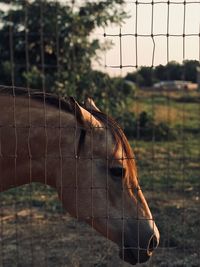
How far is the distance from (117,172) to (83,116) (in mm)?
388

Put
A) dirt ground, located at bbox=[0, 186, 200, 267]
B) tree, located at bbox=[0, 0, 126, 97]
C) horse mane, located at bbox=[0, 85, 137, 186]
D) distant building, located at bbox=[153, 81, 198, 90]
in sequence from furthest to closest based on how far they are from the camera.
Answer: tree, located at bbox=[0, 0, 126, 97]
distant building, located at bbox=[153, 81, 198, 90]
dirt ground, located at bbox=[0, 186, 200, 267]
horse mane, located at bbox=[0, 85, 137, 186]

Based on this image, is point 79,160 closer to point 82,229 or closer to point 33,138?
point 33,138

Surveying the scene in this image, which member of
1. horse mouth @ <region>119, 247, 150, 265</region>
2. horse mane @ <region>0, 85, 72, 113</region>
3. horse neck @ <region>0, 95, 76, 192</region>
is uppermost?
horse mane @ <region>0, 85, 72, 113</region>

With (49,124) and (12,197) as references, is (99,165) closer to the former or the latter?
(49,124)

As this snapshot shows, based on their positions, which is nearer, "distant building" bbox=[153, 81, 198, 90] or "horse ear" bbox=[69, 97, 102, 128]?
"horse ear" bbox=[69, 97, 102, 128]

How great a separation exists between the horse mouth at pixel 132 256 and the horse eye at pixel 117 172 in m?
0.42

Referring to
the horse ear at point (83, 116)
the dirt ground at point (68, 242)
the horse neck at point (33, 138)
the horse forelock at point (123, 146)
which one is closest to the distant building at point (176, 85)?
the dirt ground at point (68, 242)

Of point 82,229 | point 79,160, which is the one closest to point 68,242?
point 82,229

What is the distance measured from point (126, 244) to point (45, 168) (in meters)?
0.66

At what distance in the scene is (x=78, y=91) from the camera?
9359 millimetres

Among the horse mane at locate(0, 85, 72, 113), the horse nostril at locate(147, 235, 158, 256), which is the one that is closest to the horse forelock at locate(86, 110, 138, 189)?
the horse mane at locate(0, 85, 72, 113)

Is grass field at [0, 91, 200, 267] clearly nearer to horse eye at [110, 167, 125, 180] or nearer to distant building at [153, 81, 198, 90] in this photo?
distant building at [153, 81, 198, 90]

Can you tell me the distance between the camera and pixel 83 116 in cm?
314

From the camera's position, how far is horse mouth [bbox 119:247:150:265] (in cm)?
327
